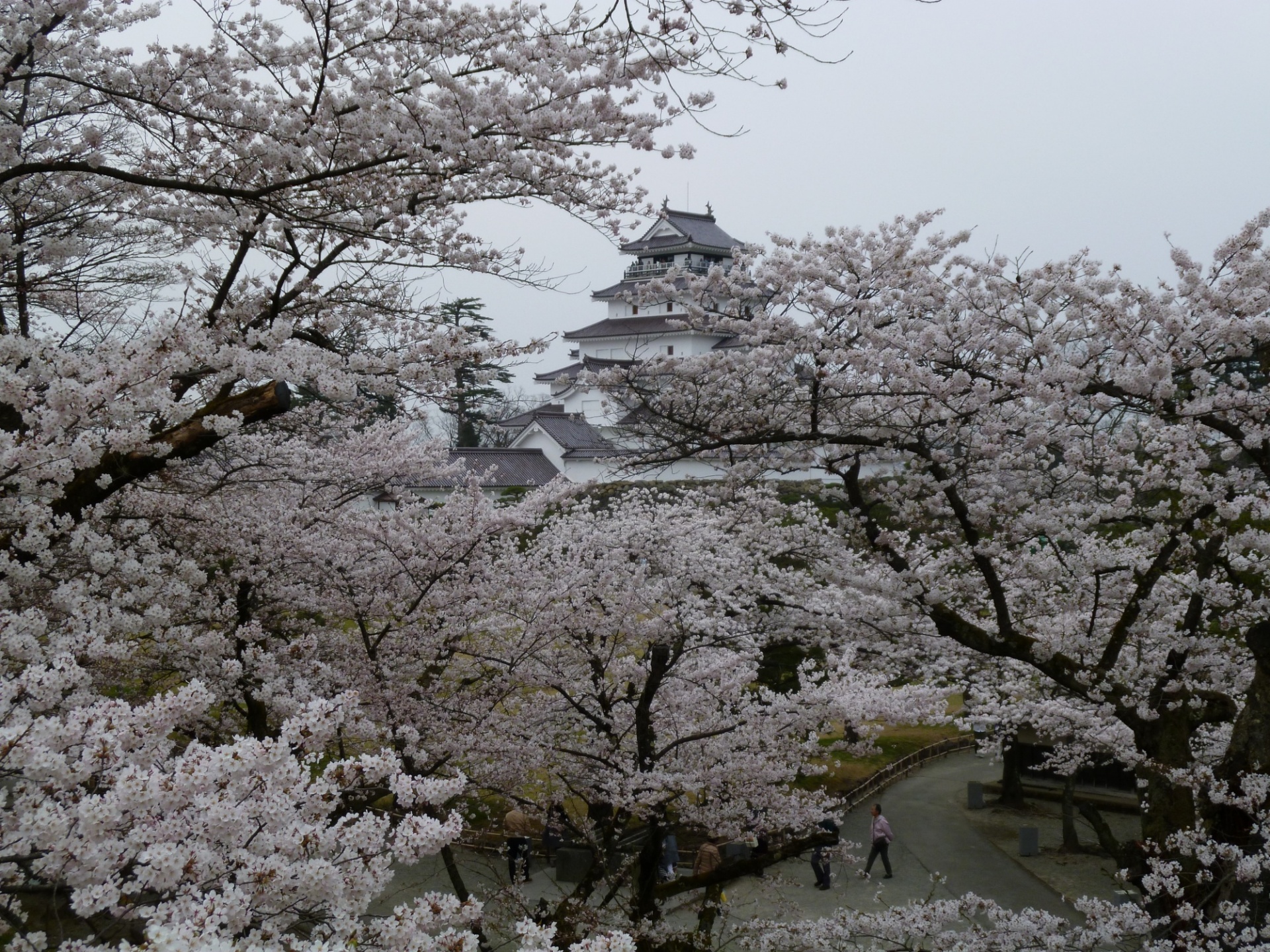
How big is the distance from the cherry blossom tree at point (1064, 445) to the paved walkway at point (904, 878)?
3570 millimetres

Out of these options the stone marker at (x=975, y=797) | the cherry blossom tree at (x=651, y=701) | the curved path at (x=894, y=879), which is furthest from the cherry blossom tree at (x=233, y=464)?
the stone marker at (x=975, y=797)

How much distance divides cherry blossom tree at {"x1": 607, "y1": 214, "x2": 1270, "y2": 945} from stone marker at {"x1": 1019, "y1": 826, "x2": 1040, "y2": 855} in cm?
520

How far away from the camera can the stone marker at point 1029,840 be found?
1262cm

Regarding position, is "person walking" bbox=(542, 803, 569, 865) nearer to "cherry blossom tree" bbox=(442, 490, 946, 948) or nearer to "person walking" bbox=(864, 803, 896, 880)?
"cherry blossom tree" bbox=(442, 490, 946, 948)

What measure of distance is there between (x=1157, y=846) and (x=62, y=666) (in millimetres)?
5477

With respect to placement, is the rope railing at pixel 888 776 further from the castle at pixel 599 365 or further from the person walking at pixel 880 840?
the castle at pixel 599 365

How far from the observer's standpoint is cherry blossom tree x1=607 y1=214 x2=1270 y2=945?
5.30m

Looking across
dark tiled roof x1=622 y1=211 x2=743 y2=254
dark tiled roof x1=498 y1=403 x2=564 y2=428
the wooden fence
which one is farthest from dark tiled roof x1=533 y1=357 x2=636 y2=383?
the wooden fence

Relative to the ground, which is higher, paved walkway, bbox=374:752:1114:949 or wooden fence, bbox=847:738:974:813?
paved walkway, bbox=374:752:1114:949

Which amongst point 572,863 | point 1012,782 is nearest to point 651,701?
point 572,863

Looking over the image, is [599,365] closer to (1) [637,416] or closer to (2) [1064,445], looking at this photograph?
(1) [637,416]

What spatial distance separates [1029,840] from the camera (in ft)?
41.5

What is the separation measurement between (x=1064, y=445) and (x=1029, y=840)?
8.96 meters

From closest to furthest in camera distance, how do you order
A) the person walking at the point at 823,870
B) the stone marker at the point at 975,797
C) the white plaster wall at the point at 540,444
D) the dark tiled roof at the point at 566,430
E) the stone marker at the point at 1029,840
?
the person walking at the point at 823,870
the stone marker at the point at 1029,840
the stone marker at the point at 975,797
the dark tiled roof at the point at 566,430
the white plaster wall at the point at 540,444
